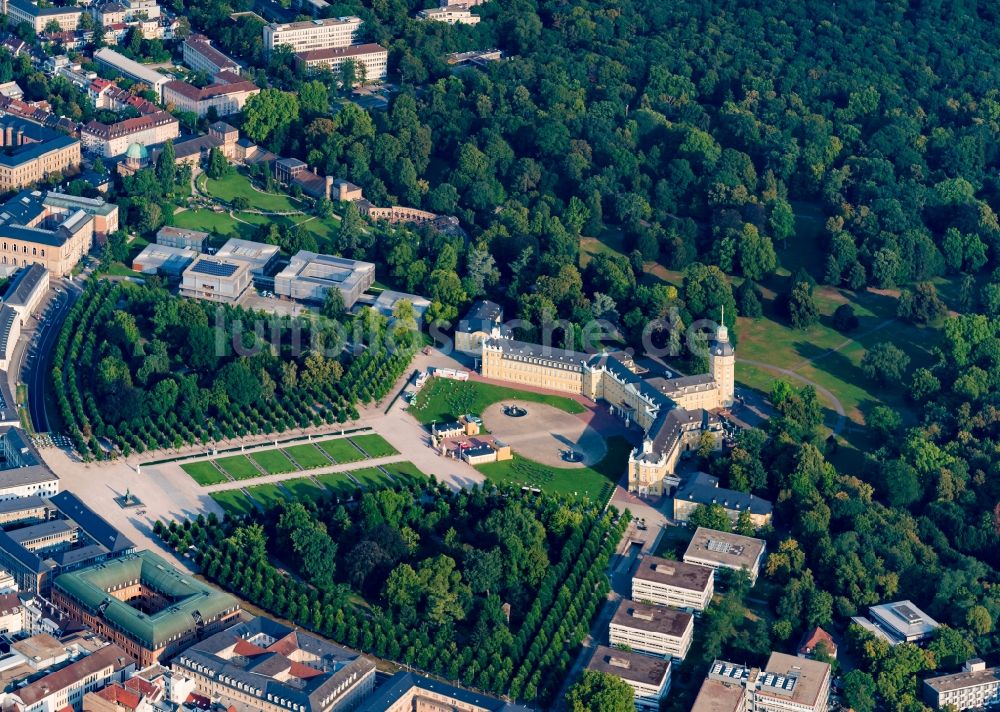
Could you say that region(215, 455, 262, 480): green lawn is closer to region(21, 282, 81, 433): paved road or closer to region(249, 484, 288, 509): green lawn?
region(249, 484, 288, 509): green lawn

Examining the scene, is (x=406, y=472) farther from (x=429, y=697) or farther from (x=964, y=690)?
(x=964, y=690)

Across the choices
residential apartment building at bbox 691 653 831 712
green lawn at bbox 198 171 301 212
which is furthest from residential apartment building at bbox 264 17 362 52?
residential apartment building at bbox 691 653 831 712

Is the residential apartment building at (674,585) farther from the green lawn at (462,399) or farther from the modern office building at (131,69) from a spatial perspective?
the modern office building at (131,69)

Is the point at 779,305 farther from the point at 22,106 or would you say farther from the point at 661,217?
the point at 22,106

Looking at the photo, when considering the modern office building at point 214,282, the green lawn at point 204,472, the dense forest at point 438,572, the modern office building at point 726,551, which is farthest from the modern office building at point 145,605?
the modern office building at point 214,282

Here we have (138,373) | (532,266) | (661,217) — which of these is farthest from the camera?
(661,217)

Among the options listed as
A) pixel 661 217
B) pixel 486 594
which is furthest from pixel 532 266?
pixel 486 594
